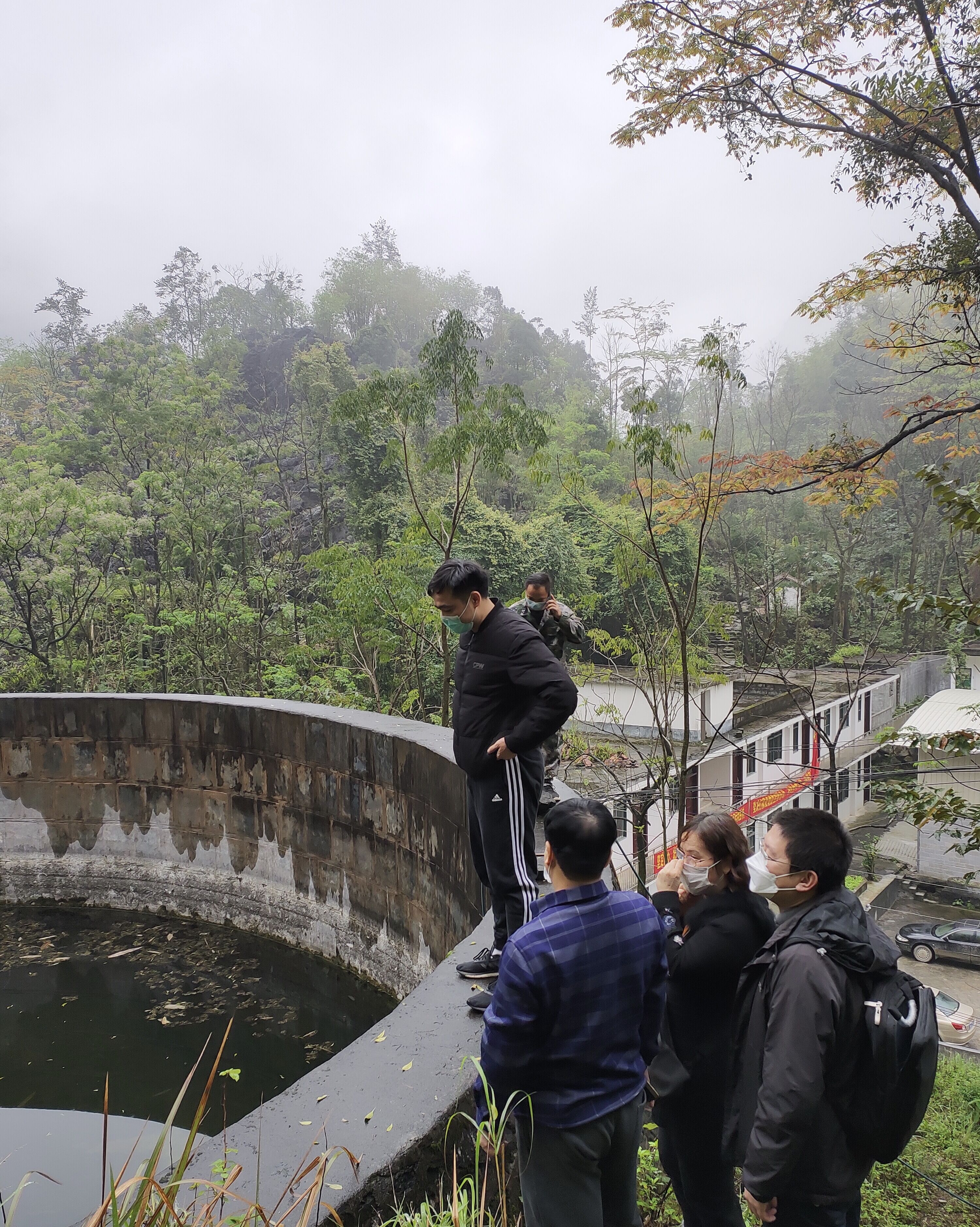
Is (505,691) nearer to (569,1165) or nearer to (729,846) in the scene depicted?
(729,846)

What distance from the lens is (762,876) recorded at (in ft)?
5.85

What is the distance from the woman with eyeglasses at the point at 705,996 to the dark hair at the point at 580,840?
0.38 metres

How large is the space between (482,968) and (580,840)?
4.10 feet

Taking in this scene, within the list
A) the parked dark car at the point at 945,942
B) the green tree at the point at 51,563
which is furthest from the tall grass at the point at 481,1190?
the parked dark car at the point at 945,942

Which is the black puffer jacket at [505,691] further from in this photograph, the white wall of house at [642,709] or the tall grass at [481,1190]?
the white wall of house at [642,709]

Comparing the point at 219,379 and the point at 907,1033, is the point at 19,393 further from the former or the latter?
the point at 907,1033

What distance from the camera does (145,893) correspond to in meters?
7.42

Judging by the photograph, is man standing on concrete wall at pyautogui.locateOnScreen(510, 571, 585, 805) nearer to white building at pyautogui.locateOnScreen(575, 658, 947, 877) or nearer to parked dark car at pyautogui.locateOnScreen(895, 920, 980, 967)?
white building at pyautogui.locateOnScreen(575, 658, 947, 877)

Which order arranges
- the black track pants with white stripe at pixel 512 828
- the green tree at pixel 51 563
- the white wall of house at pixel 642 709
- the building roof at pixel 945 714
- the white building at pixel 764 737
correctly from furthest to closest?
the building roof at pixel 945 714 < the white wall of house at pixel 642 709 < the white building at pixel 764 737 < the green tree at pixel 51 563 < the black track pants with white stripe at pixel 512 828

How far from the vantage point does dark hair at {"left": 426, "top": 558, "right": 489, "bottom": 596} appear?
2.47 metres

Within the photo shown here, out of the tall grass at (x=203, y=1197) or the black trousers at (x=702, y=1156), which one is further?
the black trousers at (x=702, y=1156)

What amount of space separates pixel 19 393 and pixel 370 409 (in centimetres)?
2867

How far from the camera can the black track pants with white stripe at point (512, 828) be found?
98.8 inches

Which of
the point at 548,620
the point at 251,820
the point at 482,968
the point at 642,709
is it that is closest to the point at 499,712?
the point at 482,968
